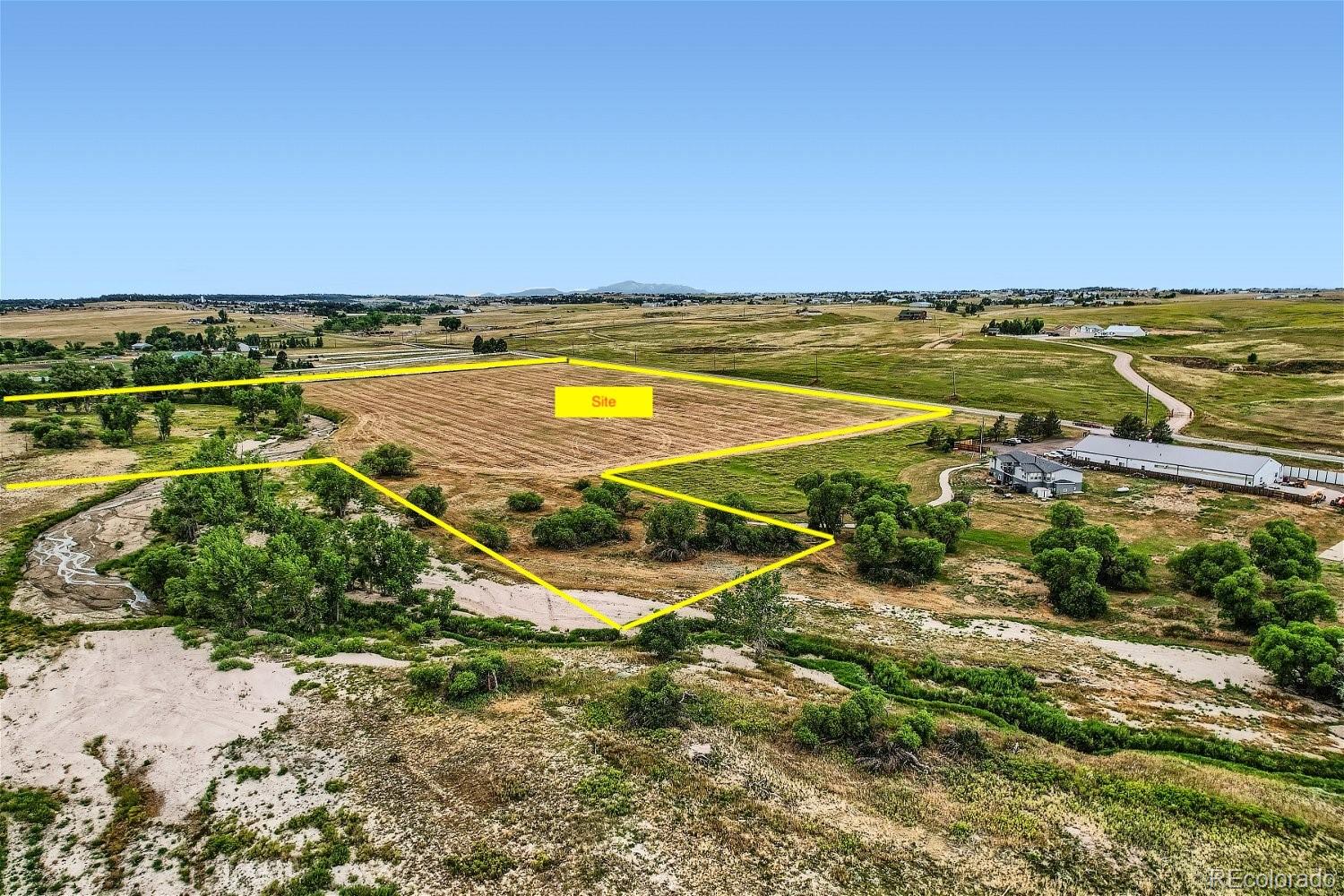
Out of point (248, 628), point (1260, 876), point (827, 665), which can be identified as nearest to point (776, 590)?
point (827, 665)

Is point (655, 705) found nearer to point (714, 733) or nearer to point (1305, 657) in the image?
point (714, 733)

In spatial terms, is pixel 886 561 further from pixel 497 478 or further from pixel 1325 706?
pixel 497 478

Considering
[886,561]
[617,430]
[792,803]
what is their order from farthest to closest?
[617,430]
[886,561]
[792,803]

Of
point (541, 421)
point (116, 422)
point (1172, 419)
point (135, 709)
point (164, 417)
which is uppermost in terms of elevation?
point (164, 417)

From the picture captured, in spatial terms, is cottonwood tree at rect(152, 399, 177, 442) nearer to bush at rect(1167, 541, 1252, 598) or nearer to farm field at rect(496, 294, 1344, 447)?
farm field at rect(496, 294, 1344, 447)

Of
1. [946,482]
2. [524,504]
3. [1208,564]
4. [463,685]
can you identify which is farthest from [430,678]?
[946,482]

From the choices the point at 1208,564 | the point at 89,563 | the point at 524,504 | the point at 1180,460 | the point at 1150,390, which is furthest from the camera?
the point at 1150,390
